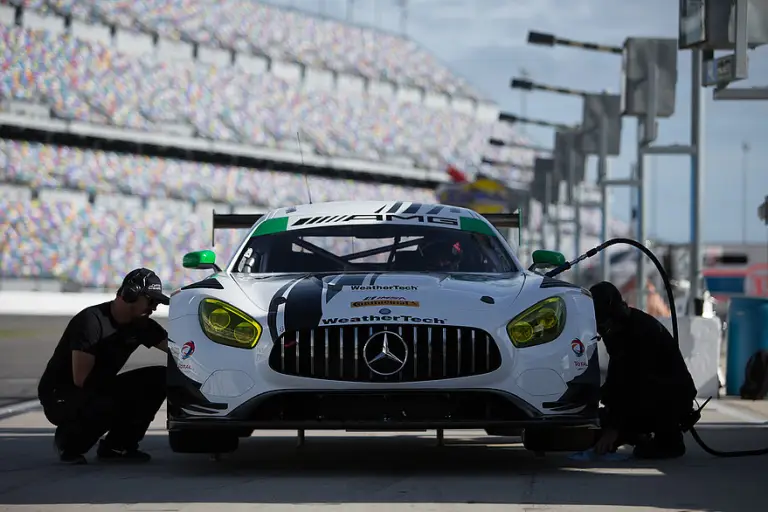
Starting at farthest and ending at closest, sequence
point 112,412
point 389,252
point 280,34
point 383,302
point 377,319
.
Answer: point 280,34 → point 389,252 → point 112,412 → point 383,302 → point 377,319

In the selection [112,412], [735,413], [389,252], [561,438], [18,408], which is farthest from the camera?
[735,413]

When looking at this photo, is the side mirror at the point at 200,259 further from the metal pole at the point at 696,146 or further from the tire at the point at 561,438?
the metal pole at the point at 696,146

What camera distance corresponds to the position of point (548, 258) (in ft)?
23.5

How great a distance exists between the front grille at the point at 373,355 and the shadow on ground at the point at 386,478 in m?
0.48

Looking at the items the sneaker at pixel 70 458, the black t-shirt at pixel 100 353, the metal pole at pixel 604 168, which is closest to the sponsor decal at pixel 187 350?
the black t-shirt at pixel 100 353

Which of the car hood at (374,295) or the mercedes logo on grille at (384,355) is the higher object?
the car hood at (374,295)

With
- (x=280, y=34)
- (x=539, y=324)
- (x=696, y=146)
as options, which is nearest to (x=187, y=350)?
(x=539, y=324)

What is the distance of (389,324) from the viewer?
5820 millimetres

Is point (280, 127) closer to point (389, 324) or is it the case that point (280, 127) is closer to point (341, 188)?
point (341, 188)

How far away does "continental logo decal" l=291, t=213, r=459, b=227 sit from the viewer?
7578 mm

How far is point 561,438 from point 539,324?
575 millimetres

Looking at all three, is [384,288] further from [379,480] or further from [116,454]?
→ [116,454]

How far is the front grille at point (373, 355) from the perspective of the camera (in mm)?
5832

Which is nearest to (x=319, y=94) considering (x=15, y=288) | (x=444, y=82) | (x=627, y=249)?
(x=444, y=82)
